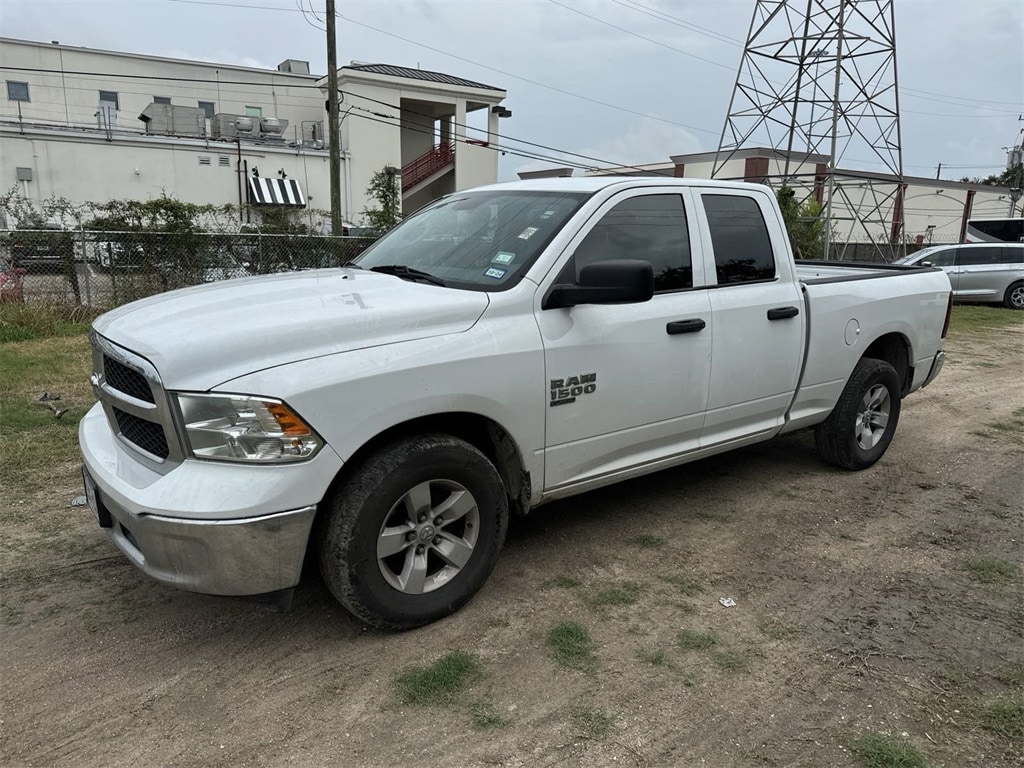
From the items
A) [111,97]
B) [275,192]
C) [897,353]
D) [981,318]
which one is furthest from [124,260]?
[111,97]

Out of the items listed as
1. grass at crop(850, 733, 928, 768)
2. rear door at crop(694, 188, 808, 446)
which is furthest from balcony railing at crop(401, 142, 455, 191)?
grass at crop(850, 733, 928, 768)

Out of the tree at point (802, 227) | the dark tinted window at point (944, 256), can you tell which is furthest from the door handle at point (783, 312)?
the dark tinted window at point (944, 256)

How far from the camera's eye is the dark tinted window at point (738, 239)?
427 cm

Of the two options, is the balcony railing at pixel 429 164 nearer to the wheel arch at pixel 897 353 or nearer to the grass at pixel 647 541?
the wheel arch at pixel 897 353

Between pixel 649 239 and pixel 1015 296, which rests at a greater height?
pixel 649 239

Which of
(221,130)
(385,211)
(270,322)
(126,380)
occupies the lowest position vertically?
(126,380)

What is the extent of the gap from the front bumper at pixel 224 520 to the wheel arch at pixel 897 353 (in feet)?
14.3

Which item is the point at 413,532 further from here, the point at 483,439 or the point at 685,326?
the point at 685,326

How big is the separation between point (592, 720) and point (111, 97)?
3953cm

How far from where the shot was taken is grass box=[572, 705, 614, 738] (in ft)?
8.59

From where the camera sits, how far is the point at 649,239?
3.96 meters

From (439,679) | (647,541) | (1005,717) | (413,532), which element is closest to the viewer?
(1005,717)

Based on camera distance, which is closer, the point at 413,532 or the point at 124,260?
the point at 413,532

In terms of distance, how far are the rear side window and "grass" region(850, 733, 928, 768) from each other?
18819mm
